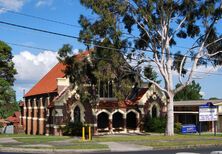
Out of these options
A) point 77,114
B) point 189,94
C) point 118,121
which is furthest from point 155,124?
point 189,94

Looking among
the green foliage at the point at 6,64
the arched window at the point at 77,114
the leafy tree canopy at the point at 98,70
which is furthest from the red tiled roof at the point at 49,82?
the leafy tree canopy at the point at 98,70

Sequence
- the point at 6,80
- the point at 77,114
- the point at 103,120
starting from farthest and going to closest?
the point at 6,80 → the point at 103,120 → the point at 77,114

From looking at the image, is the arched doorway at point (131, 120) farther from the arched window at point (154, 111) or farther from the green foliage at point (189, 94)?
the green foliage at point (189, 94)

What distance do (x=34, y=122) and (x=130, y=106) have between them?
540 inches

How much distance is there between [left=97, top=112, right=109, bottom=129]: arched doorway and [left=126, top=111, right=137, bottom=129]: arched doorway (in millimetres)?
3044

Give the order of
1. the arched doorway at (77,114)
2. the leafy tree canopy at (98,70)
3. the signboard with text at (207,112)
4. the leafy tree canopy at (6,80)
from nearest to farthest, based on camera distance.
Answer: the leafy tree canopy at (98,70), the signboard with text at (207,112), the arched doorway at (77,114), the leafy tree canopy at (6,80)

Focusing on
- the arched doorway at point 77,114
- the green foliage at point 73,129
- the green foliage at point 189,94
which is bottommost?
the green foliage at point 73,129

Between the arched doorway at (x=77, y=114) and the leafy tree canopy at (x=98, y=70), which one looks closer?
the leafy tree canopy at (x=98, y=70)

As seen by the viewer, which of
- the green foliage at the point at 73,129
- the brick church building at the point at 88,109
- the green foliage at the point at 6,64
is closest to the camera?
the green foliage at the point at 73,129

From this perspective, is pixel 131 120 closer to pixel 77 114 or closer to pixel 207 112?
pixel 77 114

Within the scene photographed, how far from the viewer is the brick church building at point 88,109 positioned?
45062mm

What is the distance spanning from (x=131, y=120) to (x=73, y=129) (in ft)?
29.2

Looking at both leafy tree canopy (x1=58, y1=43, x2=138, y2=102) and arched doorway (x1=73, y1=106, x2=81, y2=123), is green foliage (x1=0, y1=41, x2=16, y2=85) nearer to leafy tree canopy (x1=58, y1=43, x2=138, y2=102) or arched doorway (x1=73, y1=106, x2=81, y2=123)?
arched doorway (x1=73, y1=106, x2=81, y2=123)

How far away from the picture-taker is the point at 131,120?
164 feet
